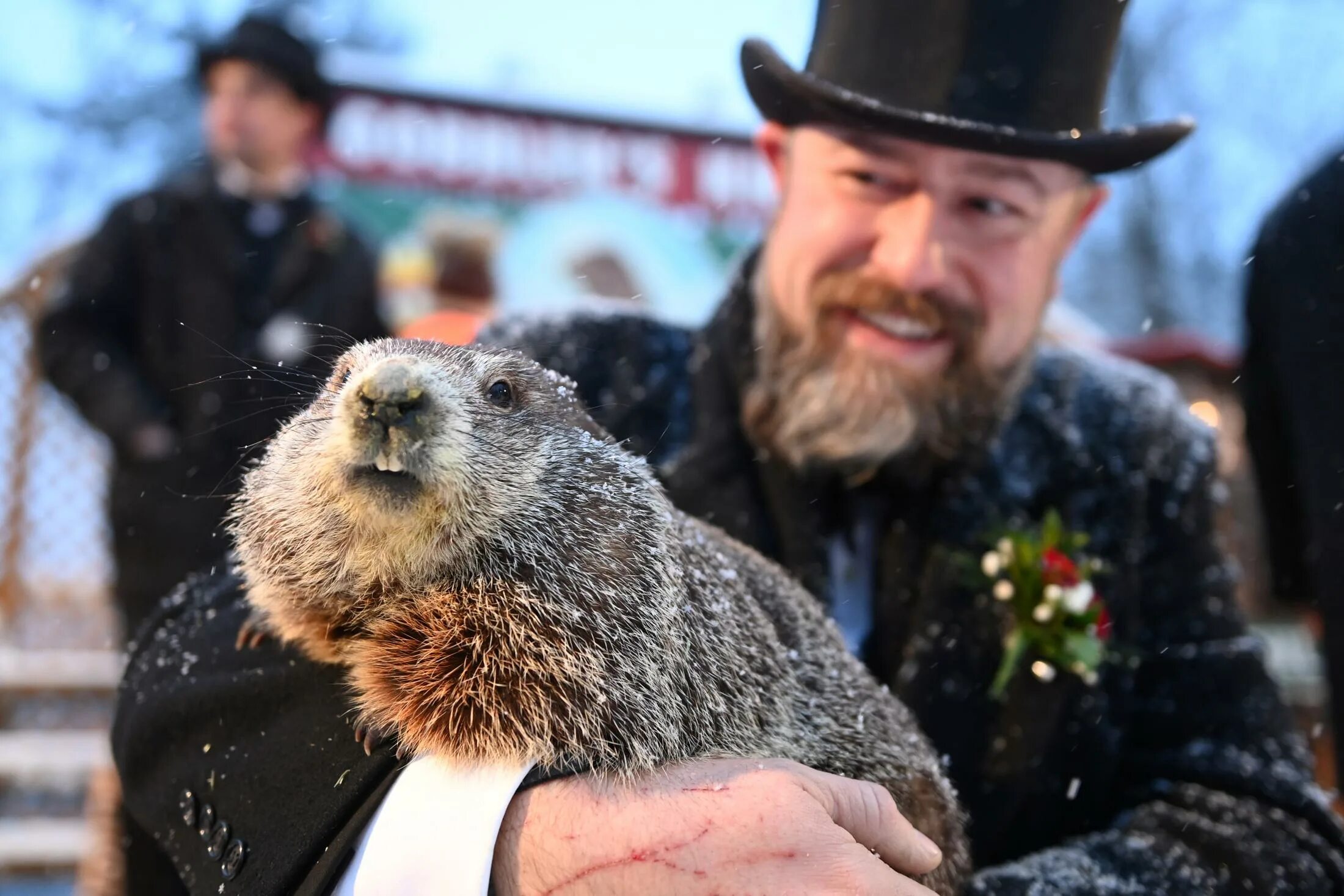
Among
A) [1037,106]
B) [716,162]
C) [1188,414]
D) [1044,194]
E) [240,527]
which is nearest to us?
[240,527]

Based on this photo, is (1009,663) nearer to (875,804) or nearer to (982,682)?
(982,682)

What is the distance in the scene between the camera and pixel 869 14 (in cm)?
172

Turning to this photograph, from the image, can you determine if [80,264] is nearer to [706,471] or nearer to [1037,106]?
[706,471]

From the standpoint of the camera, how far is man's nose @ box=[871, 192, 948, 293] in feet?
5.97

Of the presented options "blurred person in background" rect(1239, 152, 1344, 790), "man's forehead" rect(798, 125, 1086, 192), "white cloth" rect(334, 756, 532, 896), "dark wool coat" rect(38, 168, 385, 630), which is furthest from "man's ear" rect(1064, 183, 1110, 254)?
"white cloth" rect(334, 756, 532, 896)

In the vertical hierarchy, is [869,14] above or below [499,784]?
above

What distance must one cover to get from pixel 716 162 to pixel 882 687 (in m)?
6.53

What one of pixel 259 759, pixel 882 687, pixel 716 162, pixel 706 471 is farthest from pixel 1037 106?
pixel 716 162

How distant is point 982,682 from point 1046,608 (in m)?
0.20

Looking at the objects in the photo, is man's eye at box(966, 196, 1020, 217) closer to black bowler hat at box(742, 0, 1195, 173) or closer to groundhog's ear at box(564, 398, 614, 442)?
black bowler hat at box(742, 0, 1195, 173)

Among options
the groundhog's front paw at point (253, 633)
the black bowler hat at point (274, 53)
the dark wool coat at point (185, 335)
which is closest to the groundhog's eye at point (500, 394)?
the dark wool coat at point (185, 335)

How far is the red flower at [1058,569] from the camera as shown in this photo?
5.87ft

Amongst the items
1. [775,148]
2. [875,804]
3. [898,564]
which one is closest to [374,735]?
[875,804]

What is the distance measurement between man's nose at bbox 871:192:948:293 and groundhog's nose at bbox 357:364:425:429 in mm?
1064
